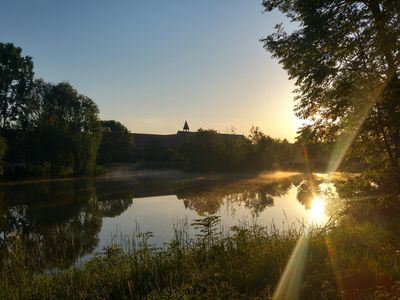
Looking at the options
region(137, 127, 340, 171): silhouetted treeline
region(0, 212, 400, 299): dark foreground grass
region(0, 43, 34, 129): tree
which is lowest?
region(0, 212, 400, 299): dark foreground grass

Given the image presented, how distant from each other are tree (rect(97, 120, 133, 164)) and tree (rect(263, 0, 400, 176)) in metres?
65.2

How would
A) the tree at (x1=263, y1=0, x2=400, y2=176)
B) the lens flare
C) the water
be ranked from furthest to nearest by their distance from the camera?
the lens flare < the water < the tree at (x1=263, y1=0, x2=400, y2=176)

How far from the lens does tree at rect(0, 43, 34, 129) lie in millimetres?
48781

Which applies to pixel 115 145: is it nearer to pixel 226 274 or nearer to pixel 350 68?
pixel 350 68

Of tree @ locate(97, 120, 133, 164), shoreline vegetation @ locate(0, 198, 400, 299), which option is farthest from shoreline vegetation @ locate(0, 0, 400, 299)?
tree @ locate(97, 120, 133, 164)

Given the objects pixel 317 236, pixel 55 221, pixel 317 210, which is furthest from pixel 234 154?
pixel 317 236

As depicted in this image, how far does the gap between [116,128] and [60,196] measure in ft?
171

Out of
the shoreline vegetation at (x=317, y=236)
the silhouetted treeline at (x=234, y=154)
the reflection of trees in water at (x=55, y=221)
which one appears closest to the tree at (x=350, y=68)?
the shoreline vegetation at (x=317, y=236)

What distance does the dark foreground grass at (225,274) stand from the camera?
17.7ft

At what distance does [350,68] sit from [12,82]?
49887 mm

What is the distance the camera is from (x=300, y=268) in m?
6.47

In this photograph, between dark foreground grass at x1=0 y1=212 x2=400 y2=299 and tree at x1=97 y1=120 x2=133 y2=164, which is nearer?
dark foreground grass at x1=0 y1=212 x2=400 y2=299

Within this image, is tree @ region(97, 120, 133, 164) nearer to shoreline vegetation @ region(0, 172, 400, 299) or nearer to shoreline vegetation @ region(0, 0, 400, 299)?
shoreline vegetation @ region(0, 0, 400, 299)

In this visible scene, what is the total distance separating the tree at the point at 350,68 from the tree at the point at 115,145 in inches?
2566
